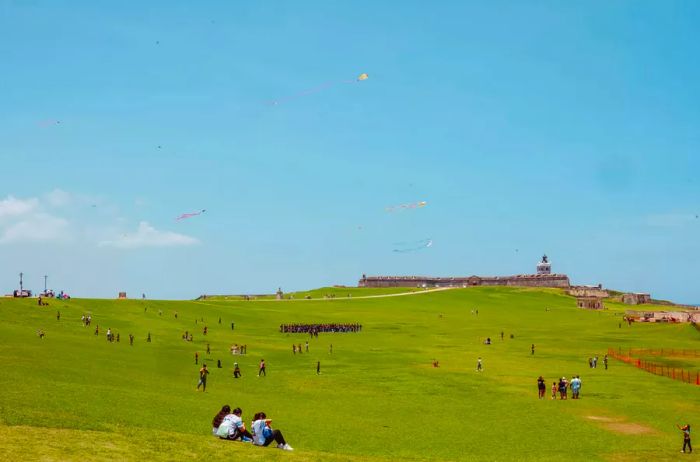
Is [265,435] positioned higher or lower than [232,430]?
lower

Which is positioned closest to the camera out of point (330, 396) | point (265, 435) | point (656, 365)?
point (265, 435)

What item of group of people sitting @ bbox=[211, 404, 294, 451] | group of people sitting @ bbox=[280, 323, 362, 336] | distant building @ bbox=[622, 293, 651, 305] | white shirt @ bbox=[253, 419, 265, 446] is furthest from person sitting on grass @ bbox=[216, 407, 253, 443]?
distant building @ bbox=[622, 293, 651, 305]

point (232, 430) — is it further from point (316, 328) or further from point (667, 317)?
point (667, 317)

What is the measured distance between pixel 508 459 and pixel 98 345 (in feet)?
139

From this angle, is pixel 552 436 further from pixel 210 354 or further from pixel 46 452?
pixel 210 354

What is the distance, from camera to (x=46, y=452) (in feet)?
57.8

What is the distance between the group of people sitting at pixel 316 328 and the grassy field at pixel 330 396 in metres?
3.55

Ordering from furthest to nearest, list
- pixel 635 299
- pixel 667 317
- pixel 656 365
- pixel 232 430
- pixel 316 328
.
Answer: pixel 635 299 < pixel 667 317 < pixel 316 328 < pixel 656 365 < pixel 232 430

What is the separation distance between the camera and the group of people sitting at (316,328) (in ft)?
297

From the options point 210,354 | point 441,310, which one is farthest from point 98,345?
point 441,310

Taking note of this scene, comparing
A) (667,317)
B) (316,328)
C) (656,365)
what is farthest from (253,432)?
(667,317)

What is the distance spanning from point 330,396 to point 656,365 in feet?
112

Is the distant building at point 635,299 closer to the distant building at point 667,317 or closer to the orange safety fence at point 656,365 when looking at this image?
the distant building at point 667,317

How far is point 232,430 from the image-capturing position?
72.8 ft
